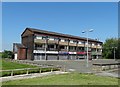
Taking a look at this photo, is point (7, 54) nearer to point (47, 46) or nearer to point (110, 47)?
point (47, 46)

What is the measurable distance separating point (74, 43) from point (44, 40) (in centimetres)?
1570

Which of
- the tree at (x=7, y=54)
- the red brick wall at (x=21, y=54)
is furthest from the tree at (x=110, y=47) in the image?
the tree at (x=7, y=54)

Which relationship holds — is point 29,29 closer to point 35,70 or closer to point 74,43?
point 74,43

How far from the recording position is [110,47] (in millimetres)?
94438

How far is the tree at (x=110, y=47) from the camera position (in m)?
91.9

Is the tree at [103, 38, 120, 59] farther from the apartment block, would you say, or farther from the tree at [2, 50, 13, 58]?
the tree at [2, 50, 13, 58]

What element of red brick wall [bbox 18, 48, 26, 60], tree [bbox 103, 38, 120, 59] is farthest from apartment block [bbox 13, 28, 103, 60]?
tree [bbox 103, 38, 120, 59]

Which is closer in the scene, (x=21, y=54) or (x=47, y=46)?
(x=21, y=54)

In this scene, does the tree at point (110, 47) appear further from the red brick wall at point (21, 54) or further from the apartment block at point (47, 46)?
the red brick wall at point (21, 54)

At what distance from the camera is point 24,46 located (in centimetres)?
6309

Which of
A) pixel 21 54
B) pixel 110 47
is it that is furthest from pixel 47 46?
pixel 110 47

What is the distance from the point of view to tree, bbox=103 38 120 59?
91.9 metres

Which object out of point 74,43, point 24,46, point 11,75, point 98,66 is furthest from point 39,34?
point 11,75

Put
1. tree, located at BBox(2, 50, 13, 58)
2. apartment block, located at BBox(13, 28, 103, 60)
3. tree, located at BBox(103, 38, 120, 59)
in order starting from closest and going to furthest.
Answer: apartment block, located at BBox(13, 28, 103, 60)
tree, located at BBox(2, 50, 13, 58)
tree, located at BBox(103, 38, 120, 59)
